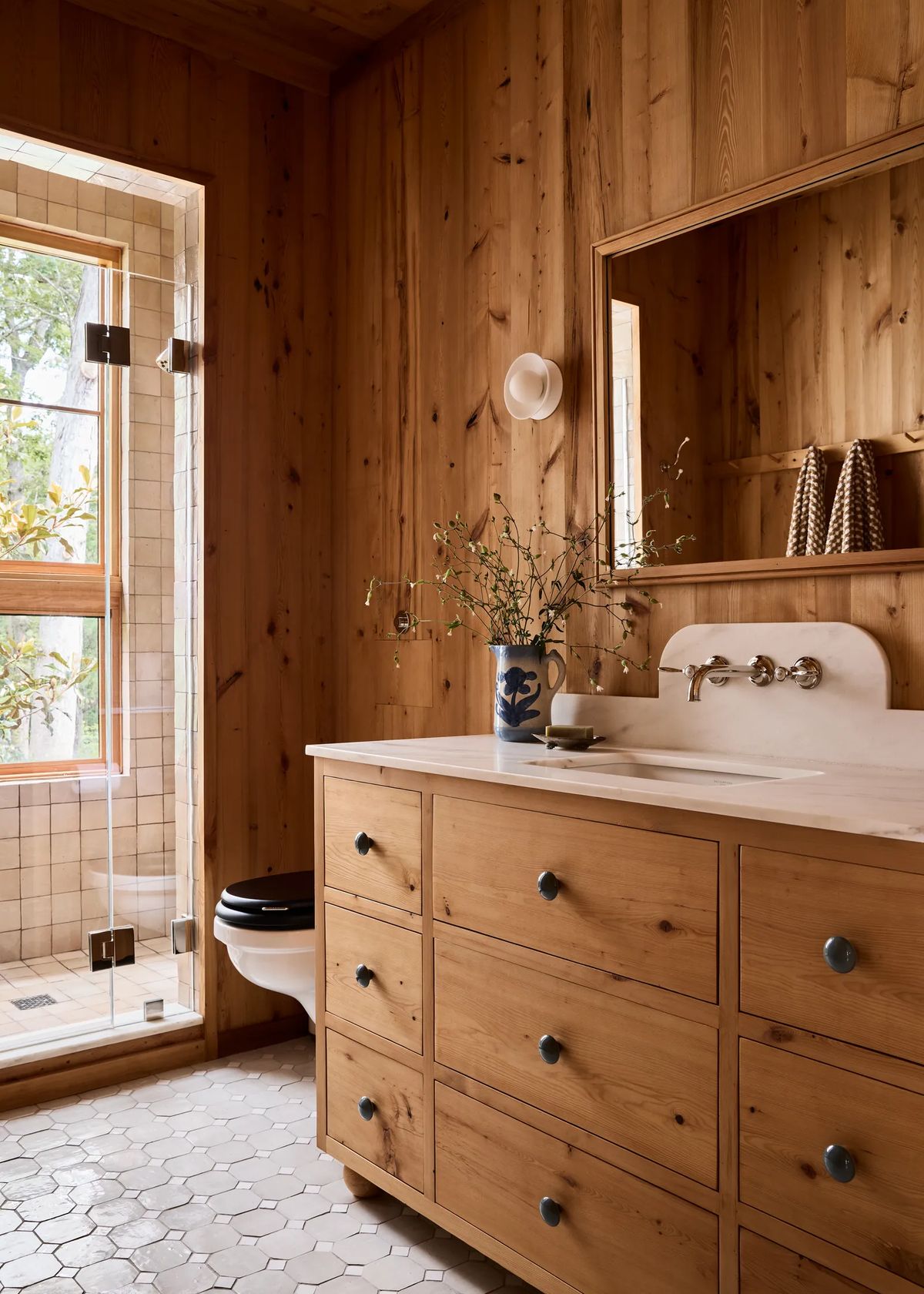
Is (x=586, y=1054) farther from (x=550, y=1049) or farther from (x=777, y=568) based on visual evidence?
(x=777, y=568)

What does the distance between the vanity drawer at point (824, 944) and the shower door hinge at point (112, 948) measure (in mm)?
1880

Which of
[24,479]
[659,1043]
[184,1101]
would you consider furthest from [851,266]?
[184,1101]

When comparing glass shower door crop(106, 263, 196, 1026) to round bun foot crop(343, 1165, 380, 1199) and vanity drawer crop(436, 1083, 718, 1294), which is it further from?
vanity drawer crop(436, 1083, 718, 1294)

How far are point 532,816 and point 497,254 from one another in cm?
149

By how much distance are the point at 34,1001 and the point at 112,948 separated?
21 cm

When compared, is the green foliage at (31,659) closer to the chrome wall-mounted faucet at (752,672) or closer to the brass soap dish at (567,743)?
the brass soap dish at (567,743)

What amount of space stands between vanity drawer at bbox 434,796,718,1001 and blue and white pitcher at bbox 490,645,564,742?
42 cm

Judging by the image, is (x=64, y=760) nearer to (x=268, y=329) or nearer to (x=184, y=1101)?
(x=184, y=1101)

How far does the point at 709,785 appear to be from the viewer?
1.60 m

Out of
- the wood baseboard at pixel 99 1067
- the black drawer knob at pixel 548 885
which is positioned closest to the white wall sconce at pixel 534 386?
the black drawer knob at pixel 548 885

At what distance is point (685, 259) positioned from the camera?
2027 mm

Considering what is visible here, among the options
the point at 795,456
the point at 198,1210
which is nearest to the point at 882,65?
the point at 795,456

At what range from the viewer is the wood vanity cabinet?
1.15 meters

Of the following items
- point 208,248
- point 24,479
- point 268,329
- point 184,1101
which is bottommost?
point 184,1101
